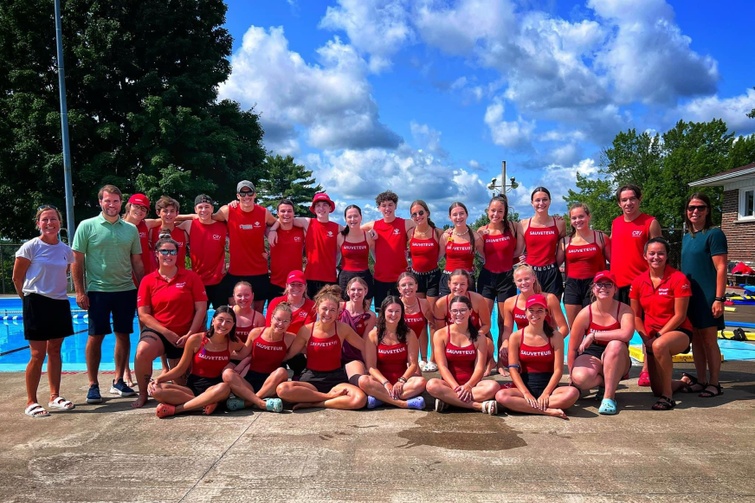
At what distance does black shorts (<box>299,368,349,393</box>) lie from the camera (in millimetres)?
5199

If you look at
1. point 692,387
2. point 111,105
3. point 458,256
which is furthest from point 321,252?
point 111,105

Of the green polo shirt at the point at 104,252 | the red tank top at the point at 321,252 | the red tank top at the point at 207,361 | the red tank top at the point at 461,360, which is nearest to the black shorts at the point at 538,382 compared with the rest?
the red tank top at the point at 461,360

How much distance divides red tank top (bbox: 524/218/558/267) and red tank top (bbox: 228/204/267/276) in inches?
127

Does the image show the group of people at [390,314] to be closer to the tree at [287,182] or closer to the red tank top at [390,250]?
the red tank top at [390,250]

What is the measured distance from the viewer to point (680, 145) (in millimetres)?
43125

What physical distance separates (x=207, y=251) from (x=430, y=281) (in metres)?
2.69

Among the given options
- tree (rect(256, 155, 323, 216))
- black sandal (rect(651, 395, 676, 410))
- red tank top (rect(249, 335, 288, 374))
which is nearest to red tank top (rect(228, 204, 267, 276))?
red tank top (rect(249, 335, 288, 374))

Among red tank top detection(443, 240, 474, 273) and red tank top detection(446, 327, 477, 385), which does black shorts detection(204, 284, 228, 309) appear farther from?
red tank top detection(446, 327, 477, 385)

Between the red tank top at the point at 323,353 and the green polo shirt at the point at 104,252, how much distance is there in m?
2.09

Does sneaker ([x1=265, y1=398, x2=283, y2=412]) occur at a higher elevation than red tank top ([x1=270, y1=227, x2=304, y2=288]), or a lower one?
lower

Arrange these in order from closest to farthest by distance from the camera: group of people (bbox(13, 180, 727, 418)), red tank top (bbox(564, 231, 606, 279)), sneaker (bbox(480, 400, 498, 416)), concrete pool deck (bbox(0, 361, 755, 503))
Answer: concrete pool deck (bbox(0, 361, 755, 503)) < sneaker (bbox(480, 400, 498, 416)) < group of people (bbox(13, 180, 727, 418)) < red tank top (bbox(564, 231, 606, 279))

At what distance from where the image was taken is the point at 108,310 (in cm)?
552

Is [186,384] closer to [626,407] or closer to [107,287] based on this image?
[107,287]

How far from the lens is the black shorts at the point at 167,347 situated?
535 cm
